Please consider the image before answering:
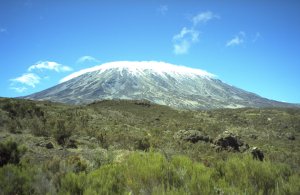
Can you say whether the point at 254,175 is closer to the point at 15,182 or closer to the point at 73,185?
the point at 73,185

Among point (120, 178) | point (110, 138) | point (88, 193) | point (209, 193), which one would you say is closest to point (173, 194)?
point (209, 193)

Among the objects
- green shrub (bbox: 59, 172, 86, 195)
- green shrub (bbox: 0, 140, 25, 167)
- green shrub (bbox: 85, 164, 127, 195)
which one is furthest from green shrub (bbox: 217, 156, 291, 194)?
green shrub (bbox: 0, 140, 25, 167)

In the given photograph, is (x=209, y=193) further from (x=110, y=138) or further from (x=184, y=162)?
(x=110, y=138)

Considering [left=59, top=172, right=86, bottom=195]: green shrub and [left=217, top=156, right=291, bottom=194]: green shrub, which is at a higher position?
[left=217, top=156, right=291, bottom=194]: green shrub

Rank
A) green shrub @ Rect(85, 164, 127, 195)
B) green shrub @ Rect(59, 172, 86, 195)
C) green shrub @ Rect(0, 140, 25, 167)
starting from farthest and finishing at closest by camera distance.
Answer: green shrub @ Rect(0, 140, 25, 167) < green shrub @ Rect(59, 172, 86, 195) < green shrub @ Rect(85, 164, 127, 195)

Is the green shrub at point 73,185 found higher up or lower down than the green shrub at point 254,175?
lower down

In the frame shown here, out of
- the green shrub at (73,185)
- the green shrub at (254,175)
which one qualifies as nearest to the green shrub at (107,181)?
the green shrub at (73,185)

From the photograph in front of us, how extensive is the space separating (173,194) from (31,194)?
8.75 feet

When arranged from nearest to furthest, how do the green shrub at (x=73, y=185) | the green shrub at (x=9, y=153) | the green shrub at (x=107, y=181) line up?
1. the green shrub at (x=107, y=181)
2. the green shrub at (x=73, y=185)
3. the green shrub at (x=9, y=153)

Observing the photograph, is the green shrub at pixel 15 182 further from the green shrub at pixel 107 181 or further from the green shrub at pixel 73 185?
the green shrub at pixel 107 181

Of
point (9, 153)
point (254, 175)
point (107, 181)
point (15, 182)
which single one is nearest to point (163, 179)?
point (107, 181)

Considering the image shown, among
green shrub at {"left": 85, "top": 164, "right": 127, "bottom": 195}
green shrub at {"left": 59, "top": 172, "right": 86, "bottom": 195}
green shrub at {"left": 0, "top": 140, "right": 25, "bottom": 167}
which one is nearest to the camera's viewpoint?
green shrub at {"left": 85, "top": 164, "right": 127, "bottom": 195}

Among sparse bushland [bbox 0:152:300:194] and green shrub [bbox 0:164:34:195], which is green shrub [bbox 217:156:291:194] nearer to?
sparse bushland [bbox 0:152:300:194]

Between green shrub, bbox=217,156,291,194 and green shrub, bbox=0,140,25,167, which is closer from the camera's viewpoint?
green shrub, bbox=217,156,291,194
